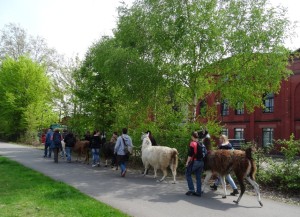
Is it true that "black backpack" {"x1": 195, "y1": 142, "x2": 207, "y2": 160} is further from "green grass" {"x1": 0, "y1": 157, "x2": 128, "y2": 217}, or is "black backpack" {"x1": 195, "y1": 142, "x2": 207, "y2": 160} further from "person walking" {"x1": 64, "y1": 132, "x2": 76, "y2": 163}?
"person walking" {"x1": 64, "y1": 132, "x2": 76, "y2": 163}

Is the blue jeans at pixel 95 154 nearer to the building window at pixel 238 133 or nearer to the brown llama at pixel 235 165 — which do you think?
the brown llama at pixel 235 165

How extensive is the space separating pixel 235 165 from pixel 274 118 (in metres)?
32.2

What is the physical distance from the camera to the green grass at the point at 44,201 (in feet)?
27.6

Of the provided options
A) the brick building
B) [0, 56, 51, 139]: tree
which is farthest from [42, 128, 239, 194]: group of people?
[0, 56, 51, 139]: tree

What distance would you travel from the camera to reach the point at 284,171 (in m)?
12.8

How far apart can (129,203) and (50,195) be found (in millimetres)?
2410

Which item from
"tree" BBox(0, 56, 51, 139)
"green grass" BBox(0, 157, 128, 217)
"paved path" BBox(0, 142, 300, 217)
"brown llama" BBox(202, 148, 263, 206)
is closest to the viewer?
"green grass" BBox(0, 157, 128, 217)

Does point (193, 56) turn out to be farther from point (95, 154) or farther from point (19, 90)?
point (19, 90)

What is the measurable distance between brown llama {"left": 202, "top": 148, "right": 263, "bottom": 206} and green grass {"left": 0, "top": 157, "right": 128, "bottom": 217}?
4024mm

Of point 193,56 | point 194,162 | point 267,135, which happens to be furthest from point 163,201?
point 267,135

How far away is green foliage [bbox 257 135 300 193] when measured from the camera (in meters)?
12.3

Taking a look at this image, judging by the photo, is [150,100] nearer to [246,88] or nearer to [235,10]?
[246,88]

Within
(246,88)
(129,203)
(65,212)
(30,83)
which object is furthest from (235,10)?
(30,83)

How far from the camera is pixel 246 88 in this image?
16891 millimetres
